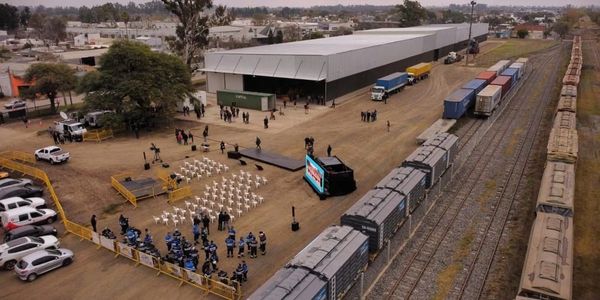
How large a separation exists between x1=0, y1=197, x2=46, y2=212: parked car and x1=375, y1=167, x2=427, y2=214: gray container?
20.6m

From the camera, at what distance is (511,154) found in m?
35.3

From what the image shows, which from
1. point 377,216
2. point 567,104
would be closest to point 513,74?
point 567,104

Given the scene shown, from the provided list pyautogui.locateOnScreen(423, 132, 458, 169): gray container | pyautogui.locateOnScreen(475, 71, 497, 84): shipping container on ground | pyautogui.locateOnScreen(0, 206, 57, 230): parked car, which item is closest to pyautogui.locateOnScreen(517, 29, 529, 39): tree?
pyautogui.locateOnScreen(475, 71, 497, 84): shipping container on ground

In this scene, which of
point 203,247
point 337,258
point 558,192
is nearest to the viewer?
point 337,258

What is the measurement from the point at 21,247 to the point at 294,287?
14874 mm

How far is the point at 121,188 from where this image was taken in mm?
28672

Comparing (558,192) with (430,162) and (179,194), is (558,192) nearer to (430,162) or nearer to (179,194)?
(430,162)

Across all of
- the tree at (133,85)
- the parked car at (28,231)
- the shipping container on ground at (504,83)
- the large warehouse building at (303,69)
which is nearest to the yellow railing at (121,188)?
the parked car at (28,231)

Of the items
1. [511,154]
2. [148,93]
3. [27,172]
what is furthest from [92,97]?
[511,154]

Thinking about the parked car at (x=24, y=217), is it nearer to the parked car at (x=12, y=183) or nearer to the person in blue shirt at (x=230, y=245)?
the parked car at (x=12, y=183)

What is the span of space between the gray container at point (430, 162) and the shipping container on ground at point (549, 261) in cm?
730

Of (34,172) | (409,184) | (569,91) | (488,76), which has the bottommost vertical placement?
(34,172)

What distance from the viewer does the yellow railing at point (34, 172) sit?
27022 mm

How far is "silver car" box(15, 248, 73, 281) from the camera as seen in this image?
19719mm
